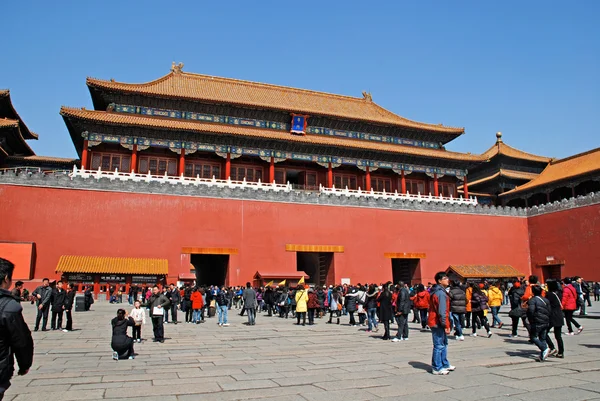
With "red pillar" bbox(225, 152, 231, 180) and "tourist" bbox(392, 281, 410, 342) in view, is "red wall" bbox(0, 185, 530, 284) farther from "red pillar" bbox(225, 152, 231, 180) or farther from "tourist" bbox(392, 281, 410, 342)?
"tourist" bbox(392, 281, 410, 342)

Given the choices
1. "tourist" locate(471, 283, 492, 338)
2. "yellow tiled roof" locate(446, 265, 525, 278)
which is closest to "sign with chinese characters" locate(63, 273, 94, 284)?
"tourist" locate(471, 283, 492, 338)

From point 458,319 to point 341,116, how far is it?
21353 mm

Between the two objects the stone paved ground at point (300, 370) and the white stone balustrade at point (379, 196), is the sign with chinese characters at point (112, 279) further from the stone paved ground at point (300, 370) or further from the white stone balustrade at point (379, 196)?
the white stone balustrade at point (379, 196)

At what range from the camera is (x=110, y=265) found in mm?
19734

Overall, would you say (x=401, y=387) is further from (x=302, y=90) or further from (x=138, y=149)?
(x=302, y=90)

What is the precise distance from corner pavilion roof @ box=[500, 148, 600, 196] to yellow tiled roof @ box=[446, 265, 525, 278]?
6946 millimetres

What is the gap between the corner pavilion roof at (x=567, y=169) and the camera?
28719mm

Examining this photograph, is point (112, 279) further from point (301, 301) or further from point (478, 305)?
point (478, 305)

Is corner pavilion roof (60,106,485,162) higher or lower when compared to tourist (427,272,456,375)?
higher

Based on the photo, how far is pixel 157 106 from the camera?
26.8 m

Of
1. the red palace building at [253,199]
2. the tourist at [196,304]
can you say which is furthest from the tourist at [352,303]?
the red palace building at [253,199]

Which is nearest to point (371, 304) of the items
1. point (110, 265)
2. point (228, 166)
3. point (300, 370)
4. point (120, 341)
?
point (300, 370)

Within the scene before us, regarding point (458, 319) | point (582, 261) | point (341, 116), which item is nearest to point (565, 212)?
point (582, 261)

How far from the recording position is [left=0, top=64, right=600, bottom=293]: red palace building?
20469 mm
